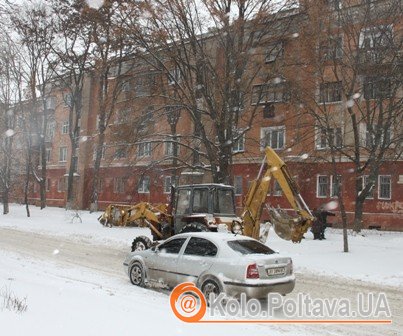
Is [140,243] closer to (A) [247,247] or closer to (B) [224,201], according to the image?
(B) [224,201]

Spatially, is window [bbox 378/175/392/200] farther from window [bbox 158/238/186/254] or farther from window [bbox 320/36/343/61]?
window [bbox 158/238/186/254]

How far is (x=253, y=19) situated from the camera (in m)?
23.5

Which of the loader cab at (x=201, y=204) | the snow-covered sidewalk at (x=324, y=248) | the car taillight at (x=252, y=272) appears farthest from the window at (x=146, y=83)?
the car taillight at (x=252, y=272)

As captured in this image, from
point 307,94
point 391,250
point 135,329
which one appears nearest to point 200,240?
point 135,329

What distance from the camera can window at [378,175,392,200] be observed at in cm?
3039

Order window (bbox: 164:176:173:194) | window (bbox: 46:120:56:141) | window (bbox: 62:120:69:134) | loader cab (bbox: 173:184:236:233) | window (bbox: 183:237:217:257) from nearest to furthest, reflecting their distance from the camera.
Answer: window (bbox: 183:237:217:257), loader cab (bbox: 173:184:236:233), window (bbox: 164:176:173:194), window (bbox: 62:120:69:134), window (bbox: 46:120:56:141)

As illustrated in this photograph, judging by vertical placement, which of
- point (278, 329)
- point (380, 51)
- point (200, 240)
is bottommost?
point (278, 329)

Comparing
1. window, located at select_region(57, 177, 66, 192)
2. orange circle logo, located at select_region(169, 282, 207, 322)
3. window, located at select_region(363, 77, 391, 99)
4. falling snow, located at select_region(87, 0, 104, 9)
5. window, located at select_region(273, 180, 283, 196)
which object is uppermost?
falling snow, located at select_region(87, 0, 104, 9)

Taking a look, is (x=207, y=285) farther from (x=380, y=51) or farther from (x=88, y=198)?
(x=88, y=198)

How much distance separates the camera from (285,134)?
34.4 meters

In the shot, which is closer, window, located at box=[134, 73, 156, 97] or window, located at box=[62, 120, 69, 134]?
window, located at box=[134, 73, 156, 97]

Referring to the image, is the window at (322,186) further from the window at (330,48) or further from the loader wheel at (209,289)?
the loader wheel at (209,289)

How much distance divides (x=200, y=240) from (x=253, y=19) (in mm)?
16295

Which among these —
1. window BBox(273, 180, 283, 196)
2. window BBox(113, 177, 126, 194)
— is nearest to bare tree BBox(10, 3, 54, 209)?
window BBox(113, 177, 126, 194)
